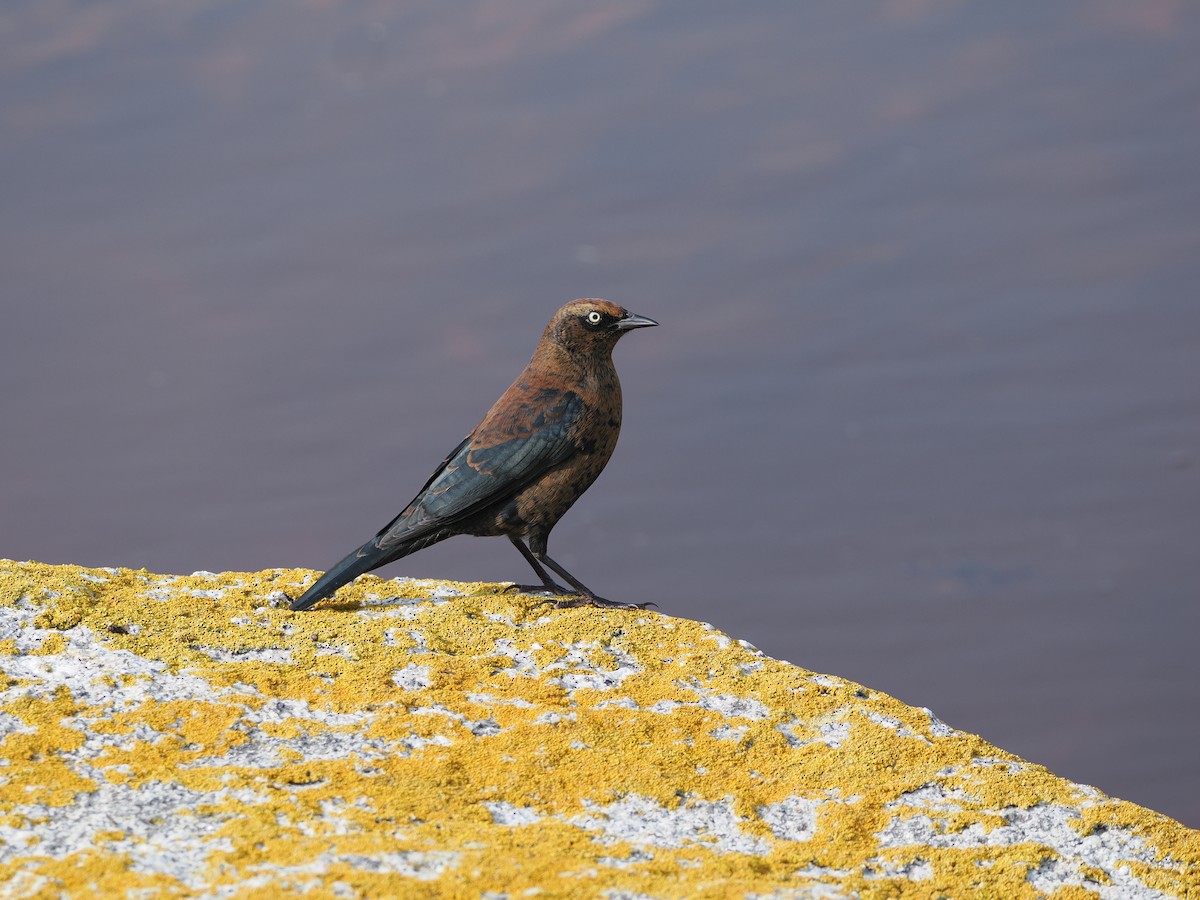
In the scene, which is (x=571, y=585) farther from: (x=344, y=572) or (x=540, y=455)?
(x=344, y=572)

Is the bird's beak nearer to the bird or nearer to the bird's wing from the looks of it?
the bird

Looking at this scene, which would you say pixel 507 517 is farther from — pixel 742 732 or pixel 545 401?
pixel 742 732

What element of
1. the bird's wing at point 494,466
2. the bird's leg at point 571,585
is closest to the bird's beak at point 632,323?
the bird's wing at point 494,466

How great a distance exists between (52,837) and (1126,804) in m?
2.31

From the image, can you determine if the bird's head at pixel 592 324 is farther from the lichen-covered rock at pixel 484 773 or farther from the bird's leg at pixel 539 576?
the lichen-covered rock at pixel 484 773

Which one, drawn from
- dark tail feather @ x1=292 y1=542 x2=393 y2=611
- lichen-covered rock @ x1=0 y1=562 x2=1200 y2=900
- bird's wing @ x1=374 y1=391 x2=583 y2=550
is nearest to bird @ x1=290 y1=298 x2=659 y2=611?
bird's wing @ x1=374 y1=391 x2=583 y2=550

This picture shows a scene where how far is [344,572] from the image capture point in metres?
4.27

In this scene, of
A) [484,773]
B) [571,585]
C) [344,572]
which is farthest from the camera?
[571,585]

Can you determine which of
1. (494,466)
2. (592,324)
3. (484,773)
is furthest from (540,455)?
(484,773)

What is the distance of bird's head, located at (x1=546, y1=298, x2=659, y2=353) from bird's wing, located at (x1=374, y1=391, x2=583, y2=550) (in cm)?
29

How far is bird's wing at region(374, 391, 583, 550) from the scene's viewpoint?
15.7ft

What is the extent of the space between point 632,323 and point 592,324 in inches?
6.2

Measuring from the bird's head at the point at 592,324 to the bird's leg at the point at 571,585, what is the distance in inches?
31.8

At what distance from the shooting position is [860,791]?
9.87 ft
